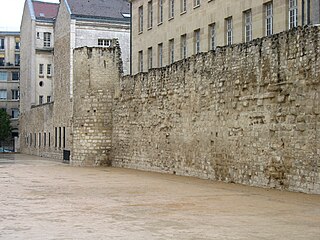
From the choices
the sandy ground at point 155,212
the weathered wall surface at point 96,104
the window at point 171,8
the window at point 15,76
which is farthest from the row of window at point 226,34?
the window at point 15,76

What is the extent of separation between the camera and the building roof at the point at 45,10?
2585 inches

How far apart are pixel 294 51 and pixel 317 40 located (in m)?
1.20

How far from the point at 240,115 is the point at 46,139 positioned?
37.0 metres

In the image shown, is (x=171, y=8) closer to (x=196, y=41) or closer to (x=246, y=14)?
(x=196, y=41)

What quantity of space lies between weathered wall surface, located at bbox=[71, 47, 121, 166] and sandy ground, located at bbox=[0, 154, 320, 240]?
13616 millimetres

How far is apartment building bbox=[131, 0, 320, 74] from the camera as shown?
28438 millimetres

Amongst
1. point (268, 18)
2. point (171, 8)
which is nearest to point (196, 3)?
point (171, 8)

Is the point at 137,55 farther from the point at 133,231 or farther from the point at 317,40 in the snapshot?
the point at 133,231

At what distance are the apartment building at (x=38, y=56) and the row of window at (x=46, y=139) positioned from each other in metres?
3.40

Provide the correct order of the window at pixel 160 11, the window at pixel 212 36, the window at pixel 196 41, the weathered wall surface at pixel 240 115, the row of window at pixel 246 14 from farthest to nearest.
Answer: the window at pixel 160 11 → the window at pixel 196 41 → the window at pixel 212 36 → the row of window at pixel 246 14 → the weathered wall surface at pixel 240 115

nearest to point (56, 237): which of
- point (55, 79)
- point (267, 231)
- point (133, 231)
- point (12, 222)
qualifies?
point (133, 231)

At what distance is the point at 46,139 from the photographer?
188 feet

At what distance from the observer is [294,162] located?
1914 cm

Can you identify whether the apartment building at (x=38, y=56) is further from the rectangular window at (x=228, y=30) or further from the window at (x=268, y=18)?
the window at (x=268, y=18)
